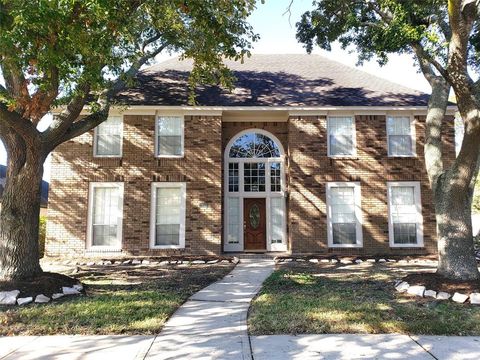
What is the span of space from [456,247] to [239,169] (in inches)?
341

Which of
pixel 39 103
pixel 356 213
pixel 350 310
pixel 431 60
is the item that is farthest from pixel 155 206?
pixel 431 60

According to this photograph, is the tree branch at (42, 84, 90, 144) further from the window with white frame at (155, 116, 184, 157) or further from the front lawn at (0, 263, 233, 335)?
the window with white frame at (155, 116, 184, 157)

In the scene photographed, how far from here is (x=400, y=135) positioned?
46.9 ft

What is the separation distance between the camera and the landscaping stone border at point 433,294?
20.9 ft

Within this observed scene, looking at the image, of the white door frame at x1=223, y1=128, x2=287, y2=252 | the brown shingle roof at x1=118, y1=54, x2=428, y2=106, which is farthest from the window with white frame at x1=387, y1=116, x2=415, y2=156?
the white door frame at x1=223, y1=128, x2=287, y2=252

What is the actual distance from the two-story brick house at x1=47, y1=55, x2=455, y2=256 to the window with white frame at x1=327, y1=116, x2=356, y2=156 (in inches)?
1.5

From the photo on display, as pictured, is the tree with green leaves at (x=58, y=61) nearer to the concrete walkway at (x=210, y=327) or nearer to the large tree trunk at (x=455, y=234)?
the concrete walkway at (x=210, y=327)

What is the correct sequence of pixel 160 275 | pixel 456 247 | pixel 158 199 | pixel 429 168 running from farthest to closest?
pixel 158 199 < pixel 160 275 < pixel 429 168 < pixel 456 247

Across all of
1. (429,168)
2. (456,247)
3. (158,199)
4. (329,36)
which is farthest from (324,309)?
(158,199)

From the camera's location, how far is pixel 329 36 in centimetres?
1102

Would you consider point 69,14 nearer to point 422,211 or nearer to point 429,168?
point 429,168

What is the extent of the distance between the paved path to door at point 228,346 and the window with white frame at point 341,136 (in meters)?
9.98

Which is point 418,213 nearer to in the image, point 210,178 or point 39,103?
point 210,178

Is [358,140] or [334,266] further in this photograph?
[358,140]
